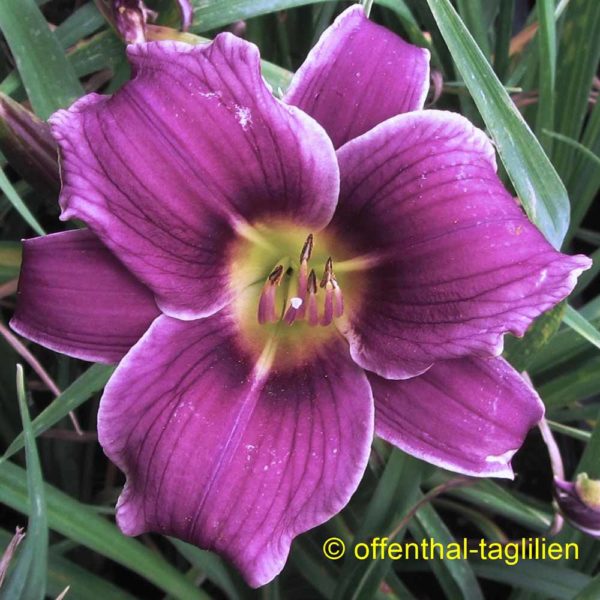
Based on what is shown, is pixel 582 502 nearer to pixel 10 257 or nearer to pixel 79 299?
pixel 79 299

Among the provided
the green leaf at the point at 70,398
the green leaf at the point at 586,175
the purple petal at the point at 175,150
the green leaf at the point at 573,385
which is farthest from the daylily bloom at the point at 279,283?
the green leaf at the point at 586,175

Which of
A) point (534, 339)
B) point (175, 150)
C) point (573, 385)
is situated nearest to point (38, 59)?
point (175, 150)

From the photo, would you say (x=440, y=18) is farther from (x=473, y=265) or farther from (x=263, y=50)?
(x=263, y=50)

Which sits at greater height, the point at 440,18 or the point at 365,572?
the point at 440,18

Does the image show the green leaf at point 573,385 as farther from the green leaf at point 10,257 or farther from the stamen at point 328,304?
the green leaf at point 10,257

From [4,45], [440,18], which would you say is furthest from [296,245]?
[4,45]
